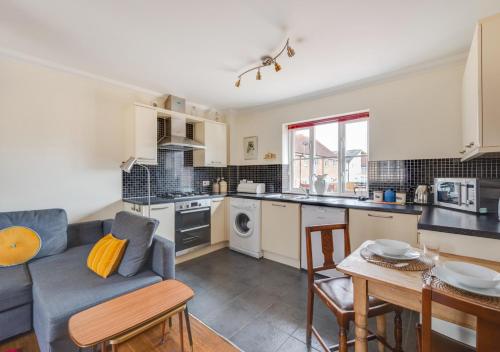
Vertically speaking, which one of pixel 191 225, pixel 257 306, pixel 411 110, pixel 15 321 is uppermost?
pixel 411 110

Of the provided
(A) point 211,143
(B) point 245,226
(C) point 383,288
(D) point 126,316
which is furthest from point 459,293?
(A) point 211,143

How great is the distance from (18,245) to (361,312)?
265 centimetres

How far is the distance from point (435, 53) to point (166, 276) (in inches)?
126

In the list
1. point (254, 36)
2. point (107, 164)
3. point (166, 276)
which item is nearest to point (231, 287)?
point (166, 276)

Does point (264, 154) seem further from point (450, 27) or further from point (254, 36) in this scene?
point (450, 27)

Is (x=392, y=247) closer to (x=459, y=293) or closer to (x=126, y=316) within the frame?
(x=459, y=293)

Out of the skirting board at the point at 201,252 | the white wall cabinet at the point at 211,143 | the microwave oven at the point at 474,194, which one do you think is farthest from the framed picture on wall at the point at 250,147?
the microwave oven at the point at 474,194

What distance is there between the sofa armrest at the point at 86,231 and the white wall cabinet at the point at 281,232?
1.92 meters

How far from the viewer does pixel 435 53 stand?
2174 mm

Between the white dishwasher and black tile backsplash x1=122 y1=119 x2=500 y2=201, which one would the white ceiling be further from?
the white dishwasher

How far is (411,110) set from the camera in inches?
99.7

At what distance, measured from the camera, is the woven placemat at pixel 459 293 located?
784 millimetres

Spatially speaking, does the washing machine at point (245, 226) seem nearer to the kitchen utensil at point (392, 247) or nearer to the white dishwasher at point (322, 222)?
the white dishwasher at point (322, 222)

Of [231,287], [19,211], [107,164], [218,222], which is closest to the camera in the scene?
[19,211]
